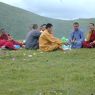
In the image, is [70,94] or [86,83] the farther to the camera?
[86,83]

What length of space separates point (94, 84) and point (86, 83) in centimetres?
24

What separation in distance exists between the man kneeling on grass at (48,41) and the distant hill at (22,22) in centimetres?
4322

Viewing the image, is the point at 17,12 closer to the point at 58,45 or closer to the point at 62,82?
the point at 58,45

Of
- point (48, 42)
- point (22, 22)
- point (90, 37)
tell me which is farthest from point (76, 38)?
point (22, 22)

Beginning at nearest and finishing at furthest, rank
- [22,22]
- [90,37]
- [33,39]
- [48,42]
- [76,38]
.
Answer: [48,42]
[90,37]
[33,39]
[76,38]
[22,22]

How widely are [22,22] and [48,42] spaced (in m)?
51.5

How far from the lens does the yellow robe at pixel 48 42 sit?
73.0ft

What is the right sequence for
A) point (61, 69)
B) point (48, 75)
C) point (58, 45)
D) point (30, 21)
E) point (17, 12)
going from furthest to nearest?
point (17, 12)
point (30, 21)
point (58, 45)
point (61, 69)
point (48, 75)

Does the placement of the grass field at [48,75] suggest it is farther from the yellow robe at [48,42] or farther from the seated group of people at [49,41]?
the seated group of people at [49,41]

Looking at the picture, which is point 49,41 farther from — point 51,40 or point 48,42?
point 51,40

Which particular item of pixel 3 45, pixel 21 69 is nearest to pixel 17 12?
pixel 3 45

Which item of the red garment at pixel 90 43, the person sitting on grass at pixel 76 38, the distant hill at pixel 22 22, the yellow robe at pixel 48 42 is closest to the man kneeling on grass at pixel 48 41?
the yellow robe at pixel 48 42

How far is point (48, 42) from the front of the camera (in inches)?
904

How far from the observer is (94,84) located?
1188 cm
